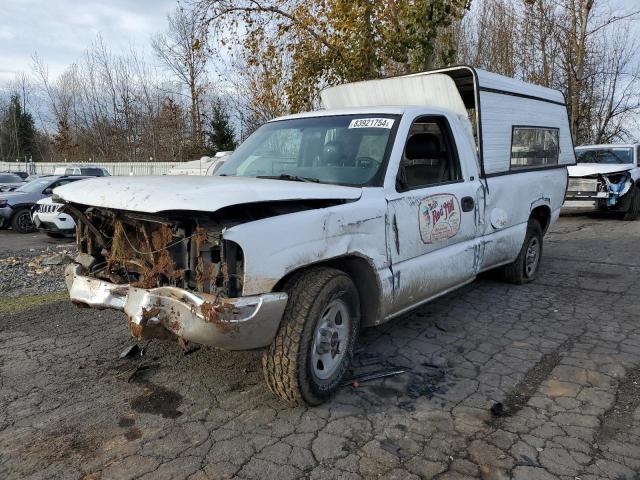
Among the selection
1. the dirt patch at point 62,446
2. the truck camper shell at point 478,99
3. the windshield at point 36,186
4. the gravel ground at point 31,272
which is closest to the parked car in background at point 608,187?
the truck camper shell at point 478,99

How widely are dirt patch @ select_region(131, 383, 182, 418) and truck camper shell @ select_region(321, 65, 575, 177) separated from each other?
344 centimetres

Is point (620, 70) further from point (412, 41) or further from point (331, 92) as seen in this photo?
point (331, 92)

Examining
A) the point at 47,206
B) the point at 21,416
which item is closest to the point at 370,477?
the point at 21,416

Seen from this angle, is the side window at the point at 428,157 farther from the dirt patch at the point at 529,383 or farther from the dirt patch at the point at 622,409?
the dirt patch at the point at 622,409

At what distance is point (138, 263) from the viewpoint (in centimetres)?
339

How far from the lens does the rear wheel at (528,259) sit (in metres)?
6.36

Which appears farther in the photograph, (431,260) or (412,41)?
(412,41)

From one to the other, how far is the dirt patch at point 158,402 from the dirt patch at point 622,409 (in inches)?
101

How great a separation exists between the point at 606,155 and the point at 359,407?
43.3 ft

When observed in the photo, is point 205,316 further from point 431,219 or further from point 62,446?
point 431,219

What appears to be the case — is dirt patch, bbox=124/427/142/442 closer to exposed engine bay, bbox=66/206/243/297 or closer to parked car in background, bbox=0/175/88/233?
exposed engine bay, bbox=66/206/243/297

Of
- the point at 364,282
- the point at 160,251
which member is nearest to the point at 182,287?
the point at 160,251

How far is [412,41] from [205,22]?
227 inches

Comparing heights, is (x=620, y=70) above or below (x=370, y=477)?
above
